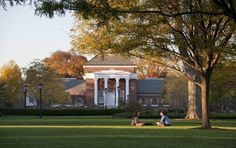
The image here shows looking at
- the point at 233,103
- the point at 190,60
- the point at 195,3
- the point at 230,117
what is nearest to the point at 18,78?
the point at 233,103

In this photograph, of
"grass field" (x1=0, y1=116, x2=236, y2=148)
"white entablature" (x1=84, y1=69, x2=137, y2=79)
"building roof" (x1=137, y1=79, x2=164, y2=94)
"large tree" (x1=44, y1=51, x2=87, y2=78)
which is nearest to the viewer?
"grass field" (x1=0, y1=116, x2=236, y2=148)

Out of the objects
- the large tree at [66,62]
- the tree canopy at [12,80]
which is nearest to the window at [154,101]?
the large tree at [66,62]

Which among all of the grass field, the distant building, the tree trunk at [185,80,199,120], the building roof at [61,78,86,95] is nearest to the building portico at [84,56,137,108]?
the distant building

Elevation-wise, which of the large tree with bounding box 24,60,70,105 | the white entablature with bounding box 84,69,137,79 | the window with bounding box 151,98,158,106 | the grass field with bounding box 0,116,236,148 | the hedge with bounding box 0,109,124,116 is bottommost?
the grass field with bounding box 0,116,236,148

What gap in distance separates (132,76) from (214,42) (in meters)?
91.4

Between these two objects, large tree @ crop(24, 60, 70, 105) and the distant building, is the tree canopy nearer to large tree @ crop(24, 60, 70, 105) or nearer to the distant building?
large tree @ crop(24, 60, 70, 105)

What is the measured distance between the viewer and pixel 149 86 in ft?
401

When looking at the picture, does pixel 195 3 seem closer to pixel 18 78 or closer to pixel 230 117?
pixel 230 117

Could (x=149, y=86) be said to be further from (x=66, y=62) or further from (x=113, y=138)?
(x=113, y=138)

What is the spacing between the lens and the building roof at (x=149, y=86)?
122 metres

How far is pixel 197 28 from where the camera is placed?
29562mm

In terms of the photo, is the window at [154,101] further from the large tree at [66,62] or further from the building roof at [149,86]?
the large tree at [66,62]

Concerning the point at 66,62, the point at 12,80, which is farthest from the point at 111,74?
the point at 12,80

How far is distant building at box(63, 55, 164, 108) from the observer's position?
389 feet
